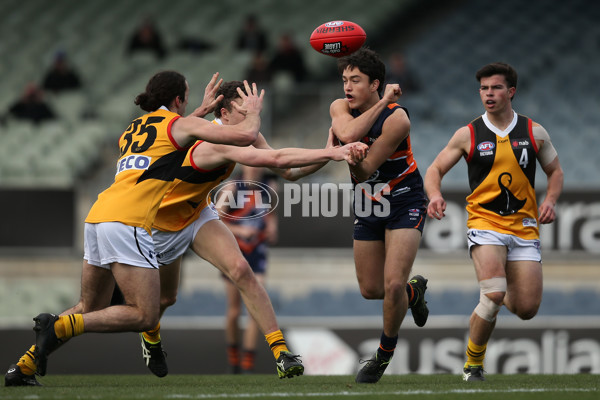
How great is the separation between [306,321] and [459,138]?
406 centimetres

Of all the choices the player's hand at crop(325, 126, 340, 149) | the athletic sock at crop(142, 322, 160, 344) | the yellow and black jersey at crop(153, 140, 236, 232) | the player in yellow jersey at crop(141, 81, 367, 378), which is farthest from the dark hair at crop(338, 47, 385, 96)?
the athletic sock at crop(142, 322, 160, 344)

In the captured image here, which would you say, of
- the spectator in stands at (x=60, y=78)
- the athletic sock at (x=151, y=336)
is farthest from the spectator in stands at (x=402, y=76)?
the athletic sock at (x=151, y=336)

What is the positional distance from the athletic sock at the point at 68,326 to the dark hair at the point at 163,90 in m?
1.73

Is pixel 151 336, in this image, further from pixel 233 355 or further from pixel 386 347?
pixel 233 355

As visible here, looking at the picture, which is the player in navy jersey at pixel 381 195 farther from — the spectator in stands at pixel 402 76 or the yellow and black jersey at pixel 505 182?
the spectator in stands at pixel 402 76

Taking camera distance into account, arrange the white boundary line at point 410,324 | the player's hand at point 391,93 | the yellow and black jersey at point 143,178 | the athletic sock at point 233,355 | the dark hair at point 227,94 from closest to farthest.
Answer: the yellow and black jersey at point 143,178, the player's hand at point 391,93, the dark hair at point 227,94, the athletic sock at point 233,355, the white boundary line at point 410,324

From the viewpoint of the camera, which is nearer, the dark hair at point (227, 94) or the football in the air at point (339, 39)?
the football in the air at point (339, 39)

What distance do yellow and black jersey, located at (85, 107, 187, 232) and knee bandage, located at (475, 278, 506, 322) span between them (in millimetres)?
2585

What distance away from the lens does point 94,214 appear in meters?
6.59

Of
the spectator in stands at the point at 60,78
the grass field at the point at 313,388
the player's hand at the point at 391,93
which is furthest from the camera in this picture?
the spectator in stands at the point at 60,78

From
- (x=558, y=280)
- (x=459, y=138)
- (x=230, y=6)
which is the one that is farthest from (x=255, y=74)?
(x=459, y=138)

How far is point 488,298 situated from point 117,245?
9.51 feet

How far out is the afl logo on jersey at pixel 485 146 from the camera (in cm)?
727

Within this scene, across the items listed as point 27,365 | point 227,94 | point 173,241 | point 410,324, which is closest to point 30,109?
point 410,324
